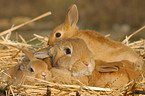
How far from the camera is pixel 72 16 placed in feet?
9.69

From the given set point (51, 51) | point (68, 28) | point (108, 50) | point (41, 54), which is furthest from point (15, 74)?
point (108, 50)

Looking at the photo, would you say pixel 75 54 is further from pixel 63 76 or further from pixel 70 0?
pixel 70 0

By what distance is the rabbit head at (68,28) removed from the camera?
2.83m

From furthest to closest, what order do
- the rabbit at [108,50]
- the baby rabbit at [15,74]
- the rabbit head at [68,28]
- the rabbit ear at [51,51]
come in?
the rabbit head at [68,28] < the rabbit at [108,50] < the rabbit ear at [51,51] < the baby rabbit at [15,74]

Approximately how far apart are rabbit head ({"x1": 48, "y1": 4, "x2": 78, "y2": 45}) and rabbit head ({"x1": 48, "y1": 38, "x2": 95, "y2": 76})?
559 millimetres

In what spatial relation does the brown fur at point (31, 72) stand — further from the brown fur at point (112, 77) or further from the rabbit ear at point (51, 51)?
the brown fur at point (112, 77)

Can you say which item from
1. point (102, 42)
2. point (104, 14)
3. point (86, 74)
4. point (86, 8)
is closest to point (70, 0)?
point (86, 8)

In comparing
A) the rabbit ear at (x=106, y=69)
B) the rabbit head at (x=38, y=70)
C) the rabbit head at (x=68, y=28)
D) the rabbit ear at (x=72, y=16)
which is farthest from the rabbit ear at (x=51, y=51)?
the rabbit ear at (x=72, y=16)

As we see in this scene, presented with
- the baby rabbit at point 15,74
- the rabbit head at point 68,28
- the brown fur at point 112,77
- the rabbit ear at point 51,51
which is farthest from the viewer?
the rabbit head at point 68,28

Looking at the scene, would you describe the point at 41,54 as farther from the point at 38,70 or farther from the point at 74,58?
the point at 74,58

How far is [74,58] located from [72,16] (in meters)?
1.02

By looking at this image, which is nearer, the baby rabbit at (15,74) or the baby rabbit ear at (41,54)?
the baby rabbit at (15,74)

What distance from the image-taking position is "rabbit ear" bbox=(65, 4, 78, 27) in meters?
2.89

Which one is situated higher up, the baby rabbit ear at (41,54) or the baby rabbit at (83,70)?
the baby rabbit ear at (41,54)
